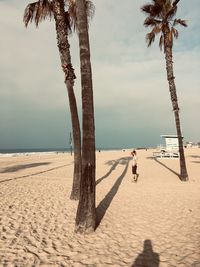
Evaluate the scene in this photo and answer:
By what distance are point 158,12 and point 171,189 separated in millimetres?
11507

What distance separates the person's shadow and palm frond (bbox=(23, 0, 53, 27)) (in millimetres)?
10612

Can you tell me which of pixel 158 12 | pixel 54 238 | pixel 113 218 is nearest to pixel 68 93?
pixel 113 218

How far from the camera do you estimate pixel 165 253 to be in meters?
6.06

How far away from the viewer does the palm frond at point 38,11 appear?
1232 cm

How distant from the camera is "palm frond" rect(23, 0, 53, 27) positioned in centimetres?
1232

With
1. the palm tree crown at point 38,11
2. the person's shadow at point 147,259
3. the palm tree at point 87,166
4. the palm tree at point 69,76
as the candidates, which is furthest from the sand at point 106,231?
the palm tree crown at point 38,11

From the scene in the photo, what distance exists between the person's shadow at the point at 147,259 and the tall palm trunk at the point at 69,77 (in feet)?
17.1

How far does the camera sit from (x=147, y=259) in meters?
5.75

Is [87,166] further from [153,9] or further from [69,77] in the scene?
[153,9]

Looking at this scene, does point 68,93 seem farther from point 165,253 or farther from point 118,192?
point 165,253

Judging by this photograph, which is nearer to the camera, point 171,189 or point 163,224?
point 163,224

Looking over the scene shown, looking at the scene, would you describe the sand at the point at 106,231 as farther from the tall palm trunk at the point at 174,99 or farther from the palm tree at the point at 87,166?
the tall palm trunk at the point at 174,99

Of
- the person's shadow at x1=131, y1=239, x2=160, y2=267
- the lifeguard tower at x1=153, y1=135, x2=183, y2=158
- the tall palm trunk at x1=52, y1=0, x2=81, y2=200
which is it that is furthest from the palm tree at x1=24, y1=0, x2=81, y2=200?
the lifeguard tower at x1=153, y1=135, x2=183, y2=158

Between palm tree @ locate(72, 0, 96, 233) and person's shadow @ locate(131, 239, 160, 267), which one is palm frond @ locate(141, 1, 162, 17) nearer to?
palm tree @ locate(72, 0, 96, 233)
